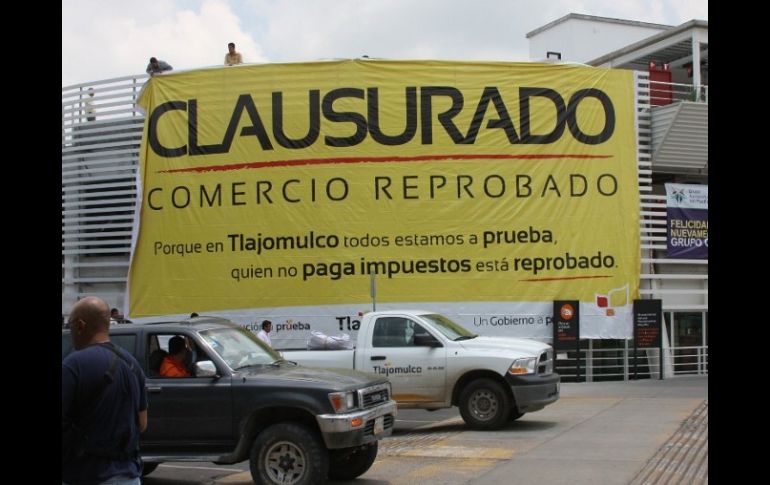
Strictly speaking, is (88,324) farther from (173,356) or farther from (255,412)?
(173,356)

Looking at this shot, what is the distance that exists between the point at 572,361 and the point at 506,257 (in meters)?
3.20

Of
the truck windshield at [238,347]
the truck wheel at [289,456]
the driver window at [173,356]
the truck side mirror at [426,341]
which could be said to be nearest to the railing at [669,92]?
the truck side mirror at [426,341]

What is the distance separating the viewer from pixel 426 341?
1411 cm

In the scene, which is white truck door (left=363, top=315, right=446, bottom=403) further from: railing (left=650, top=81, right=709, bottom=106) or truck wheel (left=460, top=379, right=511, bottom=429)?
railing (left=650, top=81, right=709, bottom=106)

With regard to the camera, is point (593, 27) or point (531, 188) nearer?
point (531, 188)

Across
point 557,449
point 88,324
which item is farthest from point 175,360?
point 557,449

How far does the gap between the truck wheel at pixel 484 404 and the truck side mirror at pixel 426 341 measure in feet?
2.66

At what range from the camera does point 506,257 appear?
22.1 m

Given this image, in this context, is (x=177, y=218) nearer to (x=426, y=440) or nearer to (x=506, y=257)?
(x=506, y=257)

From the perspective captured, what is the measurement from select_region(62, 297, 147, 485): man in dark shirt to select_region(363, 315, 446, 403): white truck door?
9067 millimetres

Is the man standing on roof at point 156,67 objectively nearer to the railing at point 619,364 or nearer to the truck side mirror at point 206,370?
the railing at point 619,364
